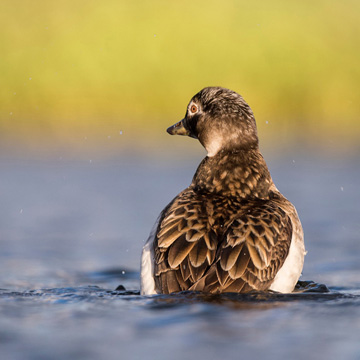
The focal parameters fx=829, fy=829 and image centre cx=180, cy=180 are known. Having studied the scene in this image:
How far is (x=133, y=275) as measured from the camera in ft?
26.7

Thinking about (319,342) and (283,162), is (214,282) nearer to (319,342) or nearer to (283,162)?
(319,342)

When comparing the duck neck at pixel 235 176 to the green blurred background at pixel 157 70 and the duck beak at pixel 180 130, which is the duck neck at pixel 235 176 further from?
the green blurred background at pixel 157 70

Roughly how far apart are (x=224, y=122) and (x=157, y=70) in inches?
422

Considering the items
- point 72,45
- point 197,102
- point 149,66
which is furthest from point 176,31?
point 197,102

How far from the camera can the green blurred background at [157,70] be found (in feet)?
55.0

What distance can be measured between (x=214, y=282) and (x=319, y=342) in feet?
3.18

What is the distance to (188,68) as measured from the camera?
682 inches

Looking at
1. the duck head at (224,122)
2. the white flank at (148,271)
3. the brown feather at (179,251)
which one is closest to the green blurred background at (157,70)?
the duck head at (224,122)

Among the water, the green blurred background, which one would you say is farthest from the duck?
the green blurred background

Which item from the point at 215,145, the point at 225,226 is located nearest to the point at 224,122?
the point at 215,145

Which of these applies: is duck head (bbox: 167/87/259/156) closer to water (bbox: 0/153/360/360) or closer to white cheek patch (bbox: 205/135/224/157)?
white cheek patch (bbox: 205/135/224/157)

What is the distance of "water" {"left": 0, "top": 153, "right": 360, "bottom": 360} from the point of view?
4.94 metres

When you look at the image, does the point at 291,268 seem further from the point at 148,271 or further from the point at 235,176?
the point at 148,271

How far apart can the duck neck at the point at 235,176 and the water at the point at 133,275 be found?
96 cm
